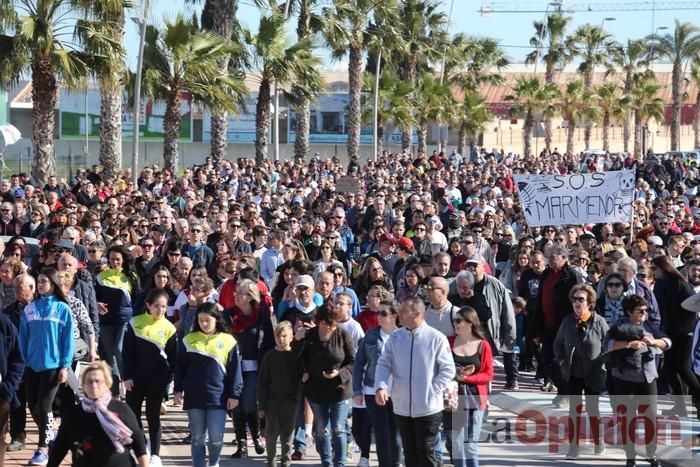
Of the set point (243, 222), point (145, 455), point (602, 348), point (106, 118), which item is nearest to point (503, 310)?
point (602, 348)

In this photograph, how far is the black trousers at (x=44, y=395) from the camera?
997 centimetres

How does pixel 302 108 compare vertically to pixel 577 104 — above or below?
below

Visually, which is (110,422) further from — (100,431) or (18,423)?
(18,423)

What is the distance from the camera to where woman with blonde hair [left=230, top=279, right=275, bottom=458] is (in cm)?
1036

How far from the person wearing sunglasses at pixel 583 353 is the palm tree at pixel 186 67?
19.7 m

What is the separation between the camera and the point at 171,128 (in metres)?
31.0

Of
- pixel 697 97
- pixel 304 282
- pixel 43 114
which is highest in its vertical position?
pixel 697 97

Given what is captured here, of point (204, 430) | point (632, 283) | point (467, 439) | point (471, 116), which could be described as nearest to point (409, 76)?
point (471, 116)

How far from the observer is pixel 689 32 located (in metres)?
78.6

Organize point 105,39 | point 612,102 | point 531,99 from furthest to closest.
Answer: point 612,102 → point 531,99 → point 105,39

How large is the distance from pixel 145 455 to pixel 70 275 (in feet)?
13.5

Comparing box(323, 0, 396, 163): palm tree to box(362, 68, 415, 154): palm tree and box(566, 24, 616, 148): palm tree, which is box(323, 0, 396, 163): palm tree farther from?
box(566, 24, 616, 148): palm tree

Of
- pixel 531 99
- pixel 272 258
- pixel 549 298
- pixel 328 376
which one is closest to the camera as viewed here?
pixel 328 376

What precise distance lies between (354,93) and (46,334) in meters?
36.5
